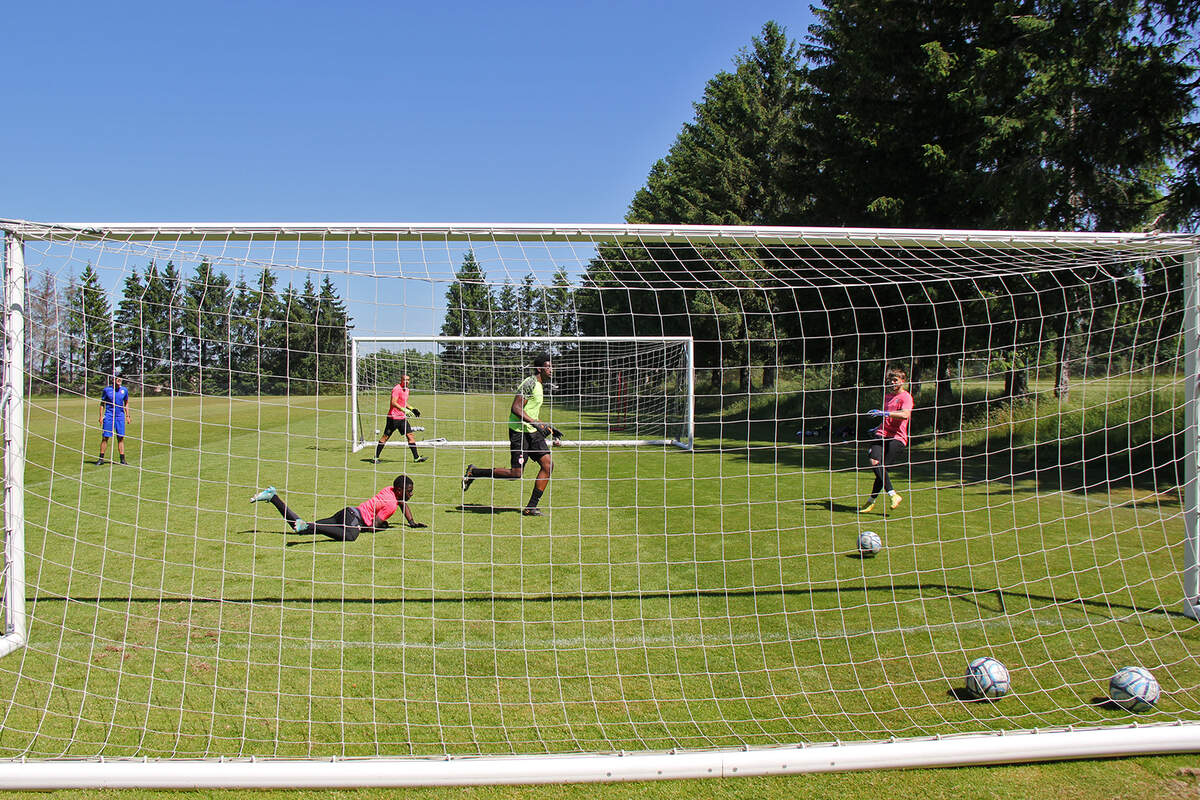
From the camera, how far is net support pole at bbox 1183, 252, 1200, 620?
18.5 ft

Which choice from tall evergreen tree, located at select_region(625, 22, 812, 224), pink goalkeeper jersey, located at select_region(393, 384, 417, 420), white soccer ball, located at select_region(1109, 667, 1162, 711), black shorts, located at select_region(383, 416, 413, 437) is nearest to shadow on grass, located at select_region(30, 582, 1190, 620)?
white soccer ball, located at select_region(1109, 667, 1162, 711)

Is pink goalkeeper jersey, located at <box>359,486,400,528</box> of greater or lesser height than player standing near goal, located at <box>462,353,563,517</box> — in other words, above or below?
below

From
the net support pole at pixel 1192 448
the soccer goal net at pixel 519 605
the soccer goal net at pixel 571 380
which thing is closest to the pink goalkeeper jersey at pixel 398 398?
the soccer goal net at pixel 571 380

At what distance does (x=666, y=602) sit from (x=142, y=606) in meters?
4.19

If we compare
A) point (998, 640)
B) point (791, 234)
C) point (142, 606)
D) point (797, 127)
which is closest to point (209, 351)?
point (142, 606)

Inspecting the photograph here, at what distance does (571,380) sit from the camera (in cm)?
2002

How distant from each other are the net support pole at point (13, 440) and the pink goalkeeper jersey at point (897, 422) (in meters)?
8.35

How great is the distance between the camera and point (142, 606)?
5996 millimetres

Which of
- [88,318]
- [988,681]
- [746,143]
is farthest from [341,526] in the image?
[746,143]

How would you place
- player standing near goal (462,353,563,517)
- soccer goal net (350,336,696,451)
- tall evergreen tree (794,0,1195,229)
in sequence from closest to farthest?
player standing near goal (462,353,563,517)
tall evergreen tree (794,0,1195,229)
soccer goal net (350,336,696,451)

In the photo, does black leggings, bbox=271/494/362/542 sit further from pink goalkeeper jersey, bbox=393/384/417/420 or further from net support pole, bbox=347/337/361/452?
pink goalkeeper jersey, bbox=393/384/417/420

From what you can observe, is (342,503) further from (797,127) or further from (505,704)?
(797,127)

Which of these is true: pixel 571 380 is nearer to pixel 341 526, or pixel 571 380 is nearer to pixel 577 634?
pixel 341 526

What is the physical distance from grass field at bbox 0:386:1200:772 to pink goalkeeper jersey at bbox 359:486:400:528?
1.30 ft
